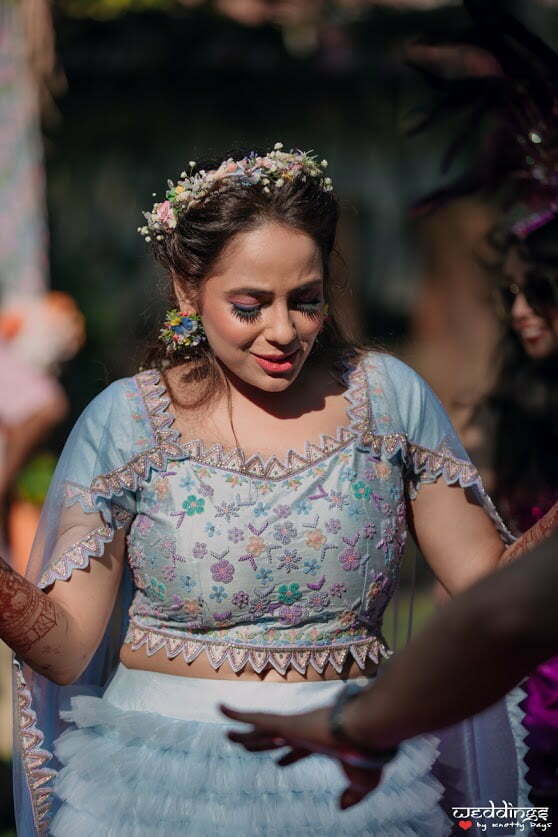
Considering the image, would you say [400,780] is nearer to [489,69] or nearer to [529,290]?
[529,290]

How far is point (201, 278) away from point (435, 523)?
66cm

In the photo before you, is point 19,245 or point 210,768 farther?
point 19,245

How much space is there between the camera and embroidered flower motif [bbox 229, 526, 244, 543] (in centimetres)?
247

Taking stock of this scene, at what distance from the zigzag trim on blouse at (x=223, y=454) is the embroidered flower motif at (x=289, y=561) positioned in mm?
148

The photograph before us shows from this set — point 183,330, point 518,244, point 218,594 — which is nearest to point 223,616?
point 218,594

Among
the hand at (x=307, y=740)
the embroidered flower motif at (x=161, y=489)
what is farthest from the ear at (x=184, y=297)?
the hand at (x=307, y=740)

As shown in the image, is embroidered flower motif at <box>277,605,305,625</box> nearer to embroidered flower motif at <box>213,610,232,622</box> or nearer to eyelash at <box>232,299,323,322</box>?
embroidered flower motif at <box>213,610,232,622</box>

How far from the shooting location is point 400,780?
2432 mm

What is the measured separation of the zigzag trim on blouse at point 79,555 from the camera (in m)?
2.51

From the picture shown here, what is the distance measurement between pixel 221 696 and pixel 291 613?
201 millimetres

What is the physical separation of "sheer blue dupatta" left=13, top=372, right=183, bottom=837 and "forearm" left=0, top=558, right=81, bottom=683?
0.28ft

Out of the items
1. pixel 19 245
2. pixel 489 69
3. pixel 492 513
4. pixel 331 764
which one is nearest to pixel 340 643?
pixel 331 764

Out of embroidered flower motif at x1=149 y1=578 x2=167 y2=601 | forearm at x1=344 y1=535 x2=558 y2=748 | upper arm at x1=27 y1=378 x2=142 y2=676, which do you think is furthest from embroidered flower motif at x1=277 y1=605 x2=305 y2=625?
forearm at x1=344 y1=535 x2=558 y2=748

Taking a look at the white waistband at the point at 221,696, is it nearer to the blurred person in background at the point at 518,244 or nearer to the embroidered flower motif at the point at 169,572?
the embroidered flower motif at the point at 169,572
